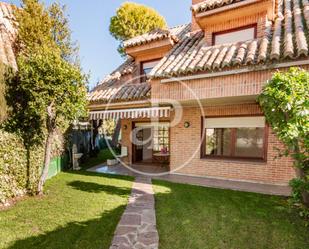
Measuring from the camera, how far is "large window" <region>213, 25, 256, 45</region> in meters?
15.3

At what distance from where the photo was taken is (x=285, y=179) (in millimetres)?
14219

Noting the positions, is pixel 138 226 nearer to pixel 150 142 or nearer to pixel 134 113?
pixel 134 113

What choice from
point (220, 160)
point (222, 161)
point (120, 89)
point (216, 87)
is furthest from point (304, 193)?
point (120, 89)

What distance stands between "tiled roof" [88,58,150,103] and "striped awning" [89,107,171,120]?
1227 mm

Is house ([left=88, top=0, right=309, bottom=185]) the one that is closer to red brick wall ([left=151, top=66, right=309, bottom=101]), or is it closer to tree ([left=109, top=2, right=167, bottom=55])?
red brick wall ([left=151, top=66, right=309, bottom=101])

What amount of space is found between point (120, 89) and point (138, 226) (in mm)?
13729

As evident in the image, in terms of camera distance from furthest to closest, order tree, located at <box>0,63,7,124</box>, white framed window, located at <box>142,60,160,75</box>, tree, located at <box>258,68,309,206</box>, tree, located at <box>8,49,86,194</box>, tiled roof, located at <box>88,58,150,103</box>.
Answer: white framed window, located at <box>142,60,160,75</box>
tiled roof, located at <box>88,58,150,103</box>
tree, located at <box>8,49,86,194</box>
tree, located at <box>0,63,7,124</box>
tree, located at <box>258,68,309,206</box>

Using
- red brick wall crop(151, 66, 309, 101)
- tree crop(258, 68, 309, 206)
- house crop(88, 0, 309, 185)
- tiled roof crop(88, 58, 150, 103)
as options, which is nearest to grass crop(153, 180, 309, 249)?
tree crop(258, 68, 309, 206)

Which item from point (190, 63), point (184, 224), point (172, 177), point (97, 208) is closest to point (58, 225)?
point (97, 208)

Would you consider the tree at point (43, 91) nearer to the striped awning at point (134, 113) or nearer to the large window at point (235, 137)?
the striped awning at point (134, 113)

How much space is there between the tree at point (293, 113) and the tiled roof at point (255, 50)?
332 centimetres

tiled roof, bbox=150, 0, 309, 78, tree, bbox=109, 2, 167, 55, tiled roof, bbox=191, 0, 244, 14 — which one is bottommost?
tiled roof, bbox=150, 0, 309, 78

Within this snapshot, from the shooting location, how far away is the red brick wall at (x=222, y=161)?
14497 millimetres

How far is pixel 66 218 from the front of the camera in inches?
364
